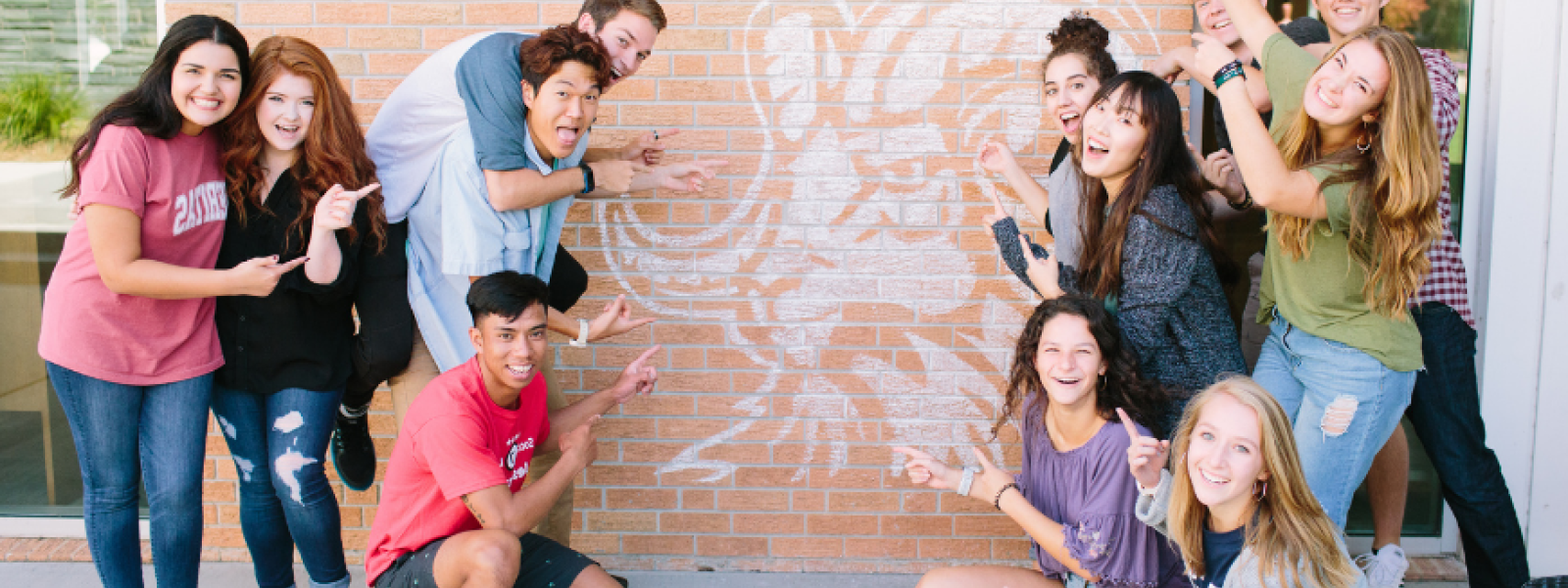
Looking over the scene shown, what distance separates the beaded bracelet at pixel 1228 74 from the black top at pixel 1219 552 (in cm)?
101

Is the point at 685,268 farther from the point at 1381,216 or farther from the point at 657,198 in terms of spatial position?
the point at 1381,216

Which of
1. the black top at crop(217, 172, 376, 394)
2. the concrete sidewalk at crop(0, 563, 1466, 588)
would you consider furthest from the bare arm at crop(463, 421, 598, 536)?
the concrete sidewalk at crop(0, 563, 1466, 588)

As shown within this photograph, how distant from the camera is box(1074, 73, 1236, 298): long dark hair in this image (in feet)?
8.78

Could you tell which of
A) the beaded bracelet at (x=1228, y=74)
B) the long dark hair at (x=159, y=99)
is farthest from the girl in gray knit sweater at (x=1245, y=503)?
the long dark hair at (x=159, y=99)

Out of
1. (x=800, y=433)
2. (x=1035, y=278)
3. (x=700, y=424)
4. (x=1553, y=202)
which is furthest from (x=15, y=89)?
(x=1553, y=202)

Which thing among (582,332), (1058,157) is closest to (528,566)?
(582,332)

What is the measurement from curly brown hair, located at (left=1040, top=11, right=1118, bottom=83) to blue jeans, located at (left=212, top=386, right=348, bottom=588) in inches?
86.9

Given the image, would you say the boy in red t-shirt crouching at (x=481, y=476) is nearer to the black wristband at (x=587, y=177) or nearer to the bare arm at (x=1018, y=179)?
the black wristband at (x=587, y=177)

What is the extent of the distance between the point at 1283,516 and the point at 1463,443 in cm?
102

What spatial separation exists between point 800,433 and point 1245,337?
1469 millimetres

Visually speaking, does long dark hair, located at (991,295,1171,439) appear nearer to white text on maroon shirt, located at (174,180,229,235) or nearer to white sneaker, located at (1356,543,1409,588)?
white sneaker, located at (1356,543,1409,588)

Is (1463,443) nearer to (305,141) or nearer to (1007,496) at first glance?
(1007,496)

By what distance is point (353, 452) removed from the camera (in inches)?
130

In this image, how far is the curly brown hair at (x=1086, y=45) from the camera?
A: 304 cm
